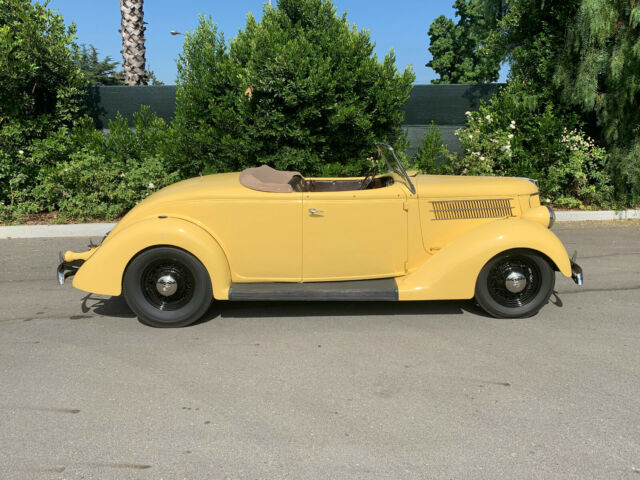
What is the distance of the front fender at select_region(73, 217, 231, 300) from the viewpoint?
432cm

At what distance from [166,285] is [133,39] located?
356 inches

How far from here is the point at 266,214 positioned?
14.8 feet

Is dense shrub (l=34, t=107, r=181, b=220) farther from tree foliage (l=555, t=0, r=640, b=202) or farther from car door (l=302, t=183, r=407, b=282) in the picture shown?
tree foliage (l=555, t=0, r=640, b=202)

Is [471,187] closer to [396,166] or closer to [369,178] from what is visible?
[396,166]

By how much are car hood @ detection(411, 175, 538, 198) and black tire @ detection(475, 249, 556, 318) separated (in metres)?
0.64

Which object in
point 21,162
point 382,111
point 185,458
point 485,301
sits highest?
point 382,111

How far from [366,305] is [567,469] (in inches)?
104

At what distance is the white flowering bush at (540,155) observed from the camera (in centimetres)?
962

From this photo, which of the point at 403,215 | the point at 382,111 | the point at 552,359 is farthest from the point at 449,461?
the point at 382,111

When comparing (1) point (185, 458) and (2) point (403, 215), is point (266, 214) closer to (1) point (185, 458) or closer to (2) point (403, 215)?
(2) point (403, 215)

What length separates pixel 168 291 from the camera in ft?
14.6

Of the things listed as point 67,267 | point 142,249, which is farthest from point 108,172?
point 142,249

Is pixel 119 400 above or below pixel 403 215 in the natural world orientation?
below

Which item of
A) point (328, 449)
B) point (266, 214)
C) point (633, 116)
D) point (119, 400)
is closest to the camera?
point (328, 449)
